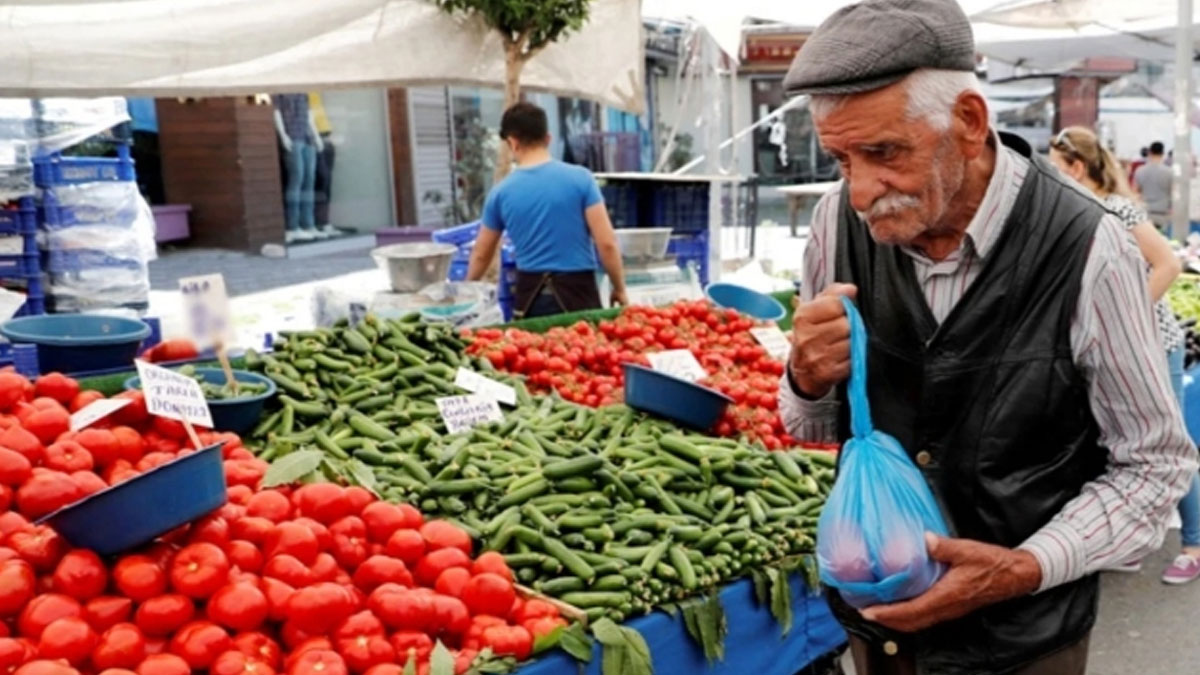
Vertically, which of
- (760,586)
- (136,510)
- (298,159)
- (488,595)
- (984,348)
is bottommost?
(760,586)

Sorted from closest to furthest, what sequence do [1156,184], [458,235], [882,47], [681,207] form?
[882,47], [458,235], [681,207], [1156,184]

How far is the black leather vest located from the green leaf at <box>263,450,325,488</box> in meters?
1.65

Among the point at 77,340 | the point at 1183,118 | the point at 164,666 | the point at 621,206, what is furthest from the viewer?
the point at 1183,118

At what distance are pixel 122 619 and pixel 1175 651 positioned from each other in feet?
13.9

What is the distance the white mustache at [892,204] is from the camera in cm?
169

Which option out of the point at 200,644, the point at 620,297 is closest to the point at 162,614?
the point at 200,644

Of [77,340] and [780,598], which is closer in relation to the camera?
[780,598]

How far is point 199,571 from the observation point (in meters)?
2.46

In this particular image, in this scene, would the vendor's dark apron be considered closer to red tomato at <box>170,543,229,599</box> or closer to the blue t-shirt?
the blue t-shirt

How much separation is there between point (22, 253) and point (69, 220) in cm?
56

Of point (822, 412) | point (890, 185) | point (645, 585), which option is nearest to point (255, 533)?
point (645, 585)

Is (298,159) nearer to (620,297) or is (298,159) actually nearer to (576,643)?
(620,297)

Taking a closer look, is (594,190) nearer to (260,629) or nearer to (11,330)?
(11,330)

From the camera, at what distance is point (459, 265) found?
7.74 meters
